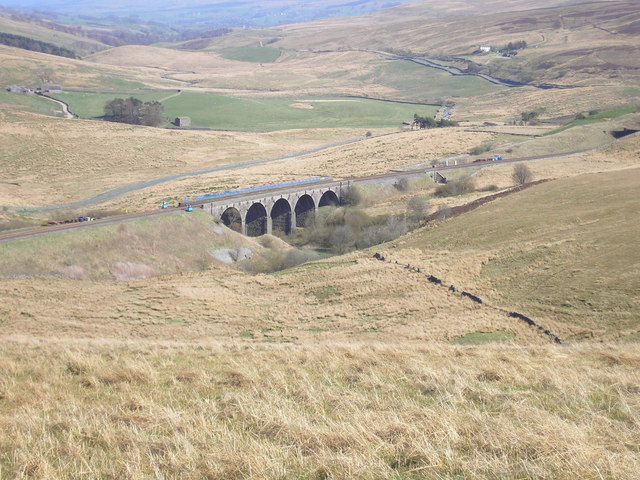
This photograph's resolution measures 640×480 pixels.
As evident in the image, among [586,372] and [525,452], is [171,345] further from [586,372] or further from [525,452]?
[525,452]

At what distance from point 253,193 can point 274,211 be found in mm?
3765

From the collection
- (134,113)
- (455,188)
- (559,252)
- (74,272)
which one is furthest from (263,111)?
(559,252)

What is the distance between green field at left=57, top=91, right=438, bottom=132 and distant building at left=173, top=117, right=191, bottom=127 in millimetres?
2209

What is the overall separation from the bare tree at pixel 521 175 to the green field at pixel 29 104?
92281mm

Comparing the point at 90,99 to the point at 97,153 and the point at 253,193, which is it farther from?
the point at 253,193

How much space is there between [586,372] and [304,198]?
5896cm

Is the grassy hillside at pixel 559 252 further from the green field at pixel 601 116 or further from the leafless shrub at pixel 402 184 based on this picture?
the green field at pixel 601 116

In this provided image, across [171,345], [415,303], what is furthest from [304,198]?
[171,345]

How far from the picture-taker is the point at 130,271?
157 feet

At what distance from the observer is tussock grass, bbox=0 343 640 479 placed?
27.6 ft

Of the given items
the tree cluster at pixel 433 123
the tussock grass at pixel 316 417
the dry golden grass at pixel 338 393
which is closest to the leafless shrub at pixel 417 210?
the dry golden grass at pixel 338 393

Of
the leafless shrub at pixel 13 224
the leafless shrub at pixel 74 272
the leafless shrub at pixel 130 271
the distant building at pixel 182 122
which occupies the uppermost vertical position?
the distant building at pixel 182 122

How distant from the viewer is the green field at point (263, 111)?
486 feet

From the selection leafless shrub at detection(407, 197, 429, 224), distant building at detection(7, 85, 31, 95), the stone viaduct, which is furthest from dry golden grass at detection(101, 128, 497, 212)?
distant building at detection(7, 85, 31, 95)
